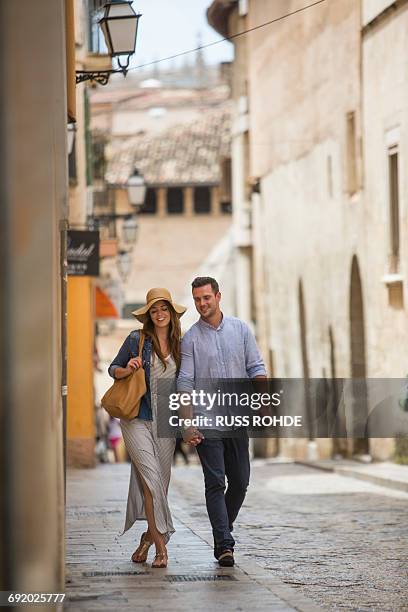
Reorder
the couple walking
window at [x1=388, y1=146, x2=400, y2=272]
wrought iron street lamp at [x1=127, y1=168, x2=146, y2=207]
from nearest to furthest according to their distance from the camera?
the couple walking → window at [x1=388, y1=146, x2=400, y2=272] → wrought iron street lamp at [x1=127, y1=168, x2=146, y2=207]

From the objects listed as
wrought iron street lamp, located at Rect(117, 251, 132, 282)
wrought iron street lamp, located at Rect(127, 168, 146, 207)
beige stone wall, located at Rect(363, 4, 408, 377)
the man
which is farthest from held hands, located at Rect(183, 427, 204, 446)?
wrought iron street lamp, located at Rect(117, 251, 132, 282)

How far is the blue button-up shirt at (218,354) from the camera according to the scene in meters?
10.6

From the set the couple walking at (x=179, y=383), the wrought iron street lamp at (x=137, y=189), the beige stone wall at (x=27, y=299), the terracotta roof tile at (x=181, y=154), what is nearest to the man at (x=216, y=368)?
the couple walking at (x=179, y=383)

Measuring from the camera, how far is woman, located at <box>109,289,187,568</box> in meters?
10.5

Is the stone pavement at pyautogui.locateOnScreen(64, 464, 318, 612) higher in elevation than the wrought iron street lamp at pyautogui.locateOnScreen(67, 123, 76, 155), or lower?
lower

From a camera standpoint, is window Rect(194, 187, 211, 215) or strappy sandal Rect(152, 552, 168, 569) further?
window Rect(194, 187, 211, 215)

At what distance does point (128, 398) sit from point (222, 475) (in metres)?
0.81

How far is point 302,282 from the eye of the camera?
33.9m

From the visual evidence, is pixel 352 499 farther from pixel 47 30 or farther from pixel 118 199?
pixel 118 199

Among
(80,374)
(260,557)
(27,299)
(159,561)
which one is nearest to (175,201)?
(80,374)

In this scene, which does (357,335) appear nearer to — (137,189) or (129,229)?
(137,189)

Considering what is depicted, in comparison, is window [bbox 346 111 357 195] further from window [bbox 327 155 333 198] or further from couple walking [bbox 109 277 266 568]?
couple walking [bbox 109 277 266 568]

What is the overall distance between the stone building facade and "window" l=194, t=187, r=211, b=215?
70.1 feet

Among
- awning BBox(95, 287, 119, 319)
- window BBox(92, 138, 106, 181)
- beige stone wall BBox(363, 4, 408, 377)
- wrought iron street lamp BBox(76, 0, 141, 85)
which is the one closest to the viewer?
wrought iron street lamp BBox(76, 0, 141, 85)
